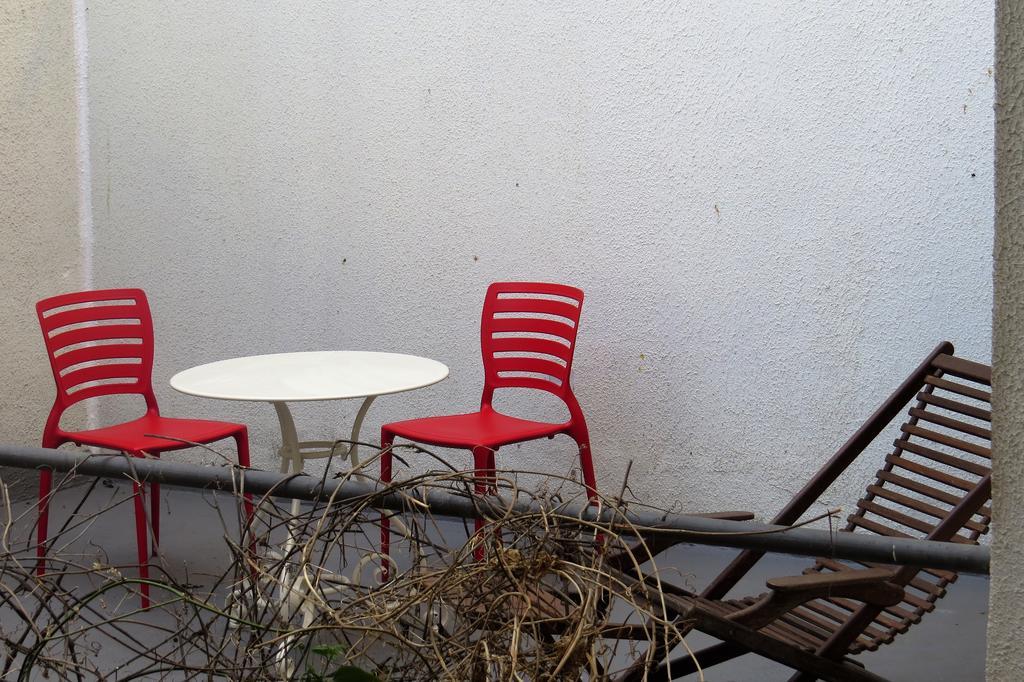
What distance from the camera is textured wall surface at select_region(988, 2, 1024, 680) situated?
891 millimetres

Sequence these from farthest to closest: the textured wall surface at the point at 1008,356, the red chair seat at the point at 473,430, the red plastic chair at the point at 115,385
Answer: the red plastic chair at the point at 115,385, the red chair seat at the point at 473,430, the textured wall surface at the point at 1008,356

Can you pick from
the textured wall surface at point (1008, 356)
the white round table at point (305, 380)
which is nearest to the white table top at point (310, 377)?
the white round table at point (305, 380)

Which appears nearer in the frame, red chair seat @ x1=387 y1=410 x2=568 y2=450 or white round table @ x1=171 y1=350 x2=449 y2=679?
white round table @ x1=171 y1=350 x2=449 y2=679

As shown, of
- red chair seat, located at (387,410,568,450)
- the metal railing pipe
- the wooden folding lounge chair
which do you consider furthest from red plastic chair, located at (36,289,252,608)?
the metal railing pipe

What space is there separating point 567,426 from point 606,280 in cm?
79

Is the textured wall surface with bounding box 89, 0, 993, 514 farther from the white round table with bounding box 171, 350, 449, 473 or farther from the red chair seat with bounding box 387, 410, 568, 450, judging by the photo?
A: the white round table with bounding box 171, 350, 449, 473

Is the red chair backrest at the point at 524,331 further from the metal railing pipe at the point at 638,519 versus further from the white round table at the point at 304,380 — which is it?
the metal railing pipe at the point at 638,519

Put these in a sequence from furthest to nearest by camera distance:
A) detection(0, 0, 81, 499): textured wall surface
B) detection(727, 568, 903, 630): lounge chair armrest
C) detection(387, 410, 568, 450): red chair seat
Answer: detection(0, 0, 81, 499): textured wall surface < detection(387, 410, 568, 450): red chair seat < detection(727, 568, 903, 630): lounge chair armrest

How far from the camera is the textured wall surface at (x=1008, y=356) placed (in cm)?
89

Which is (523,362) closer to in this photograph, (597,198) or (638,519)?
(597,198)

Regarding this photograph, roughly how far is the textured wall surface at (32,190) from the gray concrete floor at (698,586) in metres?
0.51

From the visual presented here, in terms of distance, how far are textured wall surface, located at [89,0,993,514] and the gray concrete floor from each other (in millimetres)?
335

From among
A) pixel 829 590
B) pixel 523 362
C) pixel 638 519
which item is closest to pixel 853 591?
pixel 829 590

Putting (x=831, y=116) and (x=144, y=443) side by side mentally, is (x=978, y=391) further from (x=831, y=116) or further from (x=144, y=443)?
(x=144, y=443)
